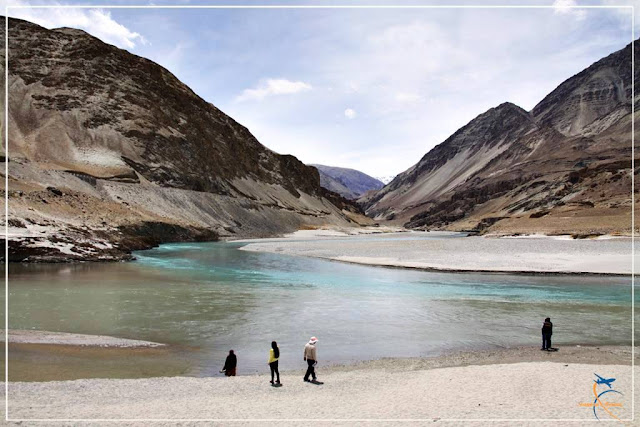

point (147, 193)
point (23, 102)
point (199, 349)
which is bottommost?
point (199, 349)

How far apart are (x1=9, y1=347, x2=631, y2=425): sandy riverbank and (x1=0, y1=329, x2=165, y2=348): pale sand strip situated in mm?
4515

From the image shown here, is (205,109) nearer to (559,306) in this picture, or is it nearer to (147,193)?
(147,193)

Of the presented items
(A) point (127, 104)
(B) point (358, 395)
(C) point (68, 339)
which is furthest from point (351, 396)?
(A) point (127, 104)

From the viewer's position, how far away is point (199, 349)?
16.5 m

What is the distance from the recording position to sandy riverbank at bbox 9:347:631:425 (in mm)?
9422

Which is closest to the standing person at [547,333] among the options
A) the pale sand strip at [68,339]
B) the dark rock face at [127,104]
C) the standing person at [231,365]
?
the standing person at [231,365]

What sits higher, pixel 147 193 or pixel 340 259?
pixel 147 193

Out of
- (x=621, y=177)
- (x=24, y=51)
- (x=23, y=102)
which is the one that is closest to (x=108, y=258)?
(x=23, y=102)

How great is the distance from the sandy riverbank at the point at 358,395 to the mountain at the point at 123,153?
43.6m

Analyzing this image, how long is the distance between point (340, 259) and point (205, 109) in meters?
93.6

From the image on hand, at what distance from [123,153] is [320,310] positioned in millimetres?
84704

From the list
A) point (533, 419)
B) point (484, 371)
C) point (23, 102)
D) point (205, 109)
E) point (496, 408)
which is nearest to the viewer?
point (533, 419)

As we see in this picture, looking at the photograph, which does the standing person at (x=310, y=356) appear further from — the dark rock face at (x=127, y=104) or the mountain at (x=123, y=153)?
the dark rock face at (x=127, y=104)

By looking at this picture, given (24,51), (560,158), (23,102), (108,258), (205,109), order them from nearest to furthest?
(108,258) → (23,102) → (24,51) → (205,109) → (560,158)
